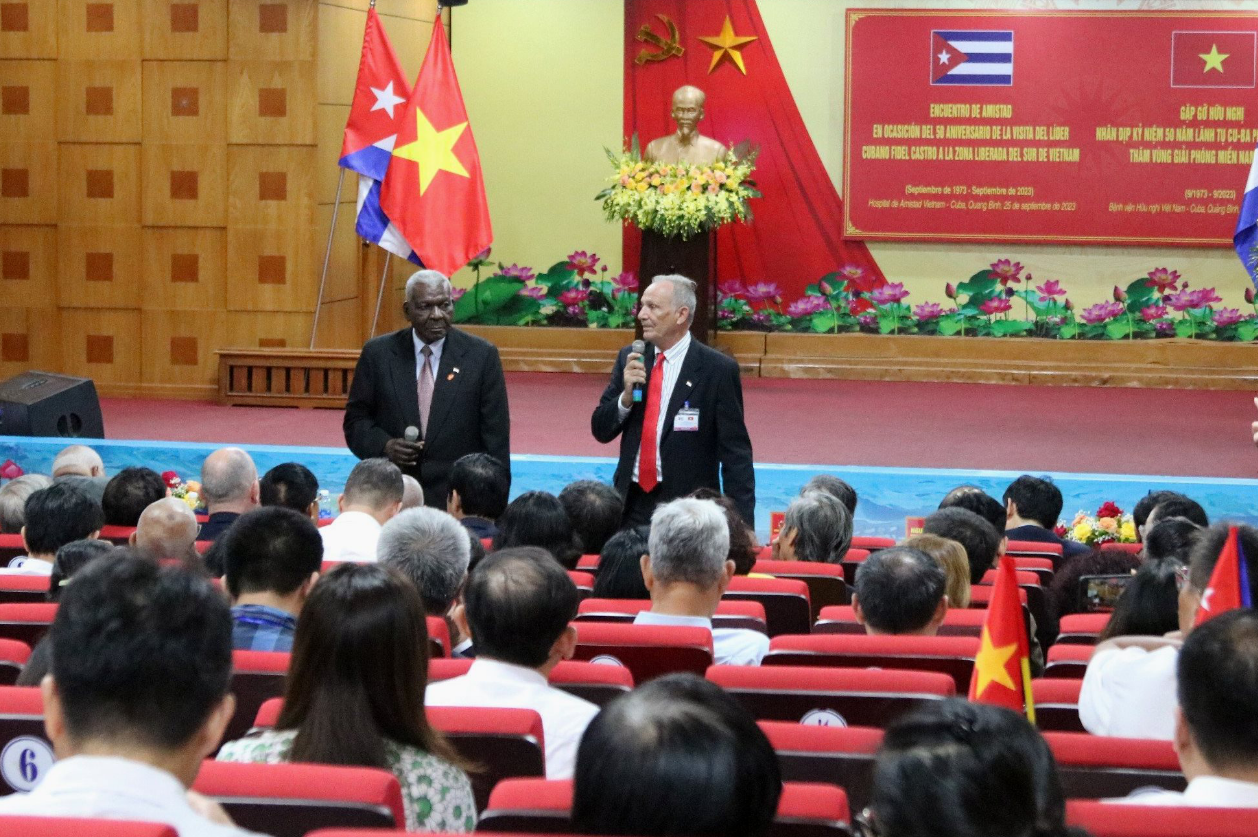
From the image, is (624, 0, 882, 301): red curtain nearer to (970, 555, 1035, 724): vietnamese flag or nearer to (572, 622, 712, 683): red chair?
(572, 622, 712, 683): red chair

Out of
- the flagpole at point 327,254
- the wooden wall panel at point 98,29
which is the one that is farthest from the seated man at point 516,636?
the wooden wall panel at point 98,29

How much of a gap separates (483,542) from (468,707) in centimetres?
210

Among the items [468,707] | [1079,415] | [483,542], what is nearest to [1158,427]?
[1079,415]

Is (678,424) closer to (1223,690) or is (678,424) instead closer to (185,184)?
(1223,690)

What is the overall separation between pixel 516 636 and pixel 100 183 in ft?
29.4

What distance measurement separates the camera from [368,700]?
204cm

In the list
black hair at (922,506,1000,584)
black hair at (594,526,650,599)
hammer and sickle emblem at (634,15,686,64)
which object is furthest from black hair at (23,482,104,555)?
hammer and sickle emblem at (634,15,686,64)

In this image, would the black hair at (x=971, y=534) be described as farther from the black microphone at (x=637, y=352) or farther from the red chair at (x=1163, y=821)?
the red chair at (x=1163, y=821)

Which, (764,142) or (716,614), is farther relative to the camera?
(764,142)

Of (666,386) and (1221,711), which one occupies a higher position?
(666,386)

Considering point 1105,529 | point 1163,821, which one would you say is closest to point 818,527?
point 1105,529

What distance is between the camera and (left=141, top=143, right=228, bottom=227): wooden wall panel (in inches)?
409

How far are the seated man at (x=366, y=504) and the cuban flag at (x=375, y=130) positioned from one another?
4175 mm

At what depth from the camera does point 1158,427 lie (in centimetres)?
968
